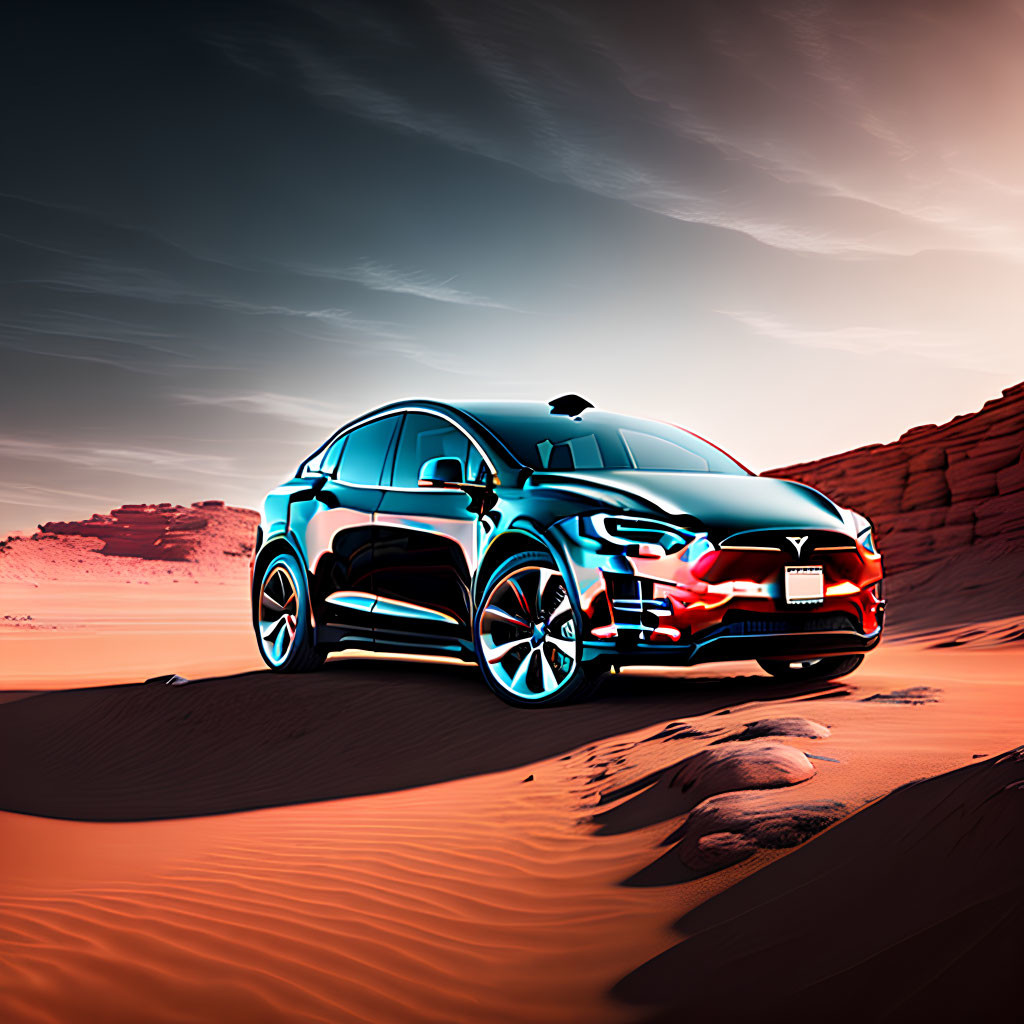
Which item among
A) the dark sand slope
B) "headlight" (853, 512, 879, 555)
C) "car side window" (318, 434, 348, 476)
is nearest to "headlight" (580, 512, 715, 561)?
"headlight" (853, 512, 879, 555)

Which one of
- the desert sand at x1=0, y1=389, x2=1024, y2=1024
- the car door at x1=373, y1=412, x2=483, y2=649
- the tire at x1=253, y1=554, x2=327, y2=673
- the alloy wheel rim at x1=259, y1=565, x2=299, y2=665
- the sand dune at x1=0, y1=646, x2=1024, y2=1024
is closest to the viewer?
the desert sand at x1=0, y1=389, x2=1024, y2=1024

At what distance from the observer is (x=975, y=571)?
58.8 feet

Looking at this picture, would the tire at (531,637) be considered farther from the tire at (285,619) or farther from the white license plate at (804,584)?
the tire at (285,619)

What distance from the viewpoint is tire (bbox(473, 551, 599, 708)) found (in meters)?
6.36

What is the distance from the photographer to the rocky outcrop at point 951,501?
1783 cm

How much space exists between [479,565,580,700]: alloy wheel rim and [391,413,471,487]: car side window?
137cm

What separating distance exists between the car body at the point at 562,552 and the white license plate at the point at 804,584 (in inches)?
0.4

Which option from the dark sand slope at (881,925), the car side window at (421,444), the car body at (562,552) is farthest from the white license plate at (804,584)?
the dark sand slope at (881,925)

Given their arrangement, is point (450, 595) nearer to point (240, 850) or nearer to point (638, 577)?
point (638, 577)

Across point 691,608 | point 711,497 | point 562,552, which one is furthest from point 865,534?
point 562,552

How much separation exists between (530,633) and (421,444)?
2039mm

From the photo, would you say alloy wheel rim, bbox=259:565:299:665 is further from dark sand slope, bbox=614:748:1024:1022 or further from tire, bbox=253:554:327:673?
dark sand slope, bbox=614:748:1024:1022

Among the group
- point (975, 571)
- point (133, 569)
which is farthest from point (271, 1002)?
point (133, 569)

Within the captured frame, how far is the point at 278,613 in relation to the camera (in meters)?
9.06
